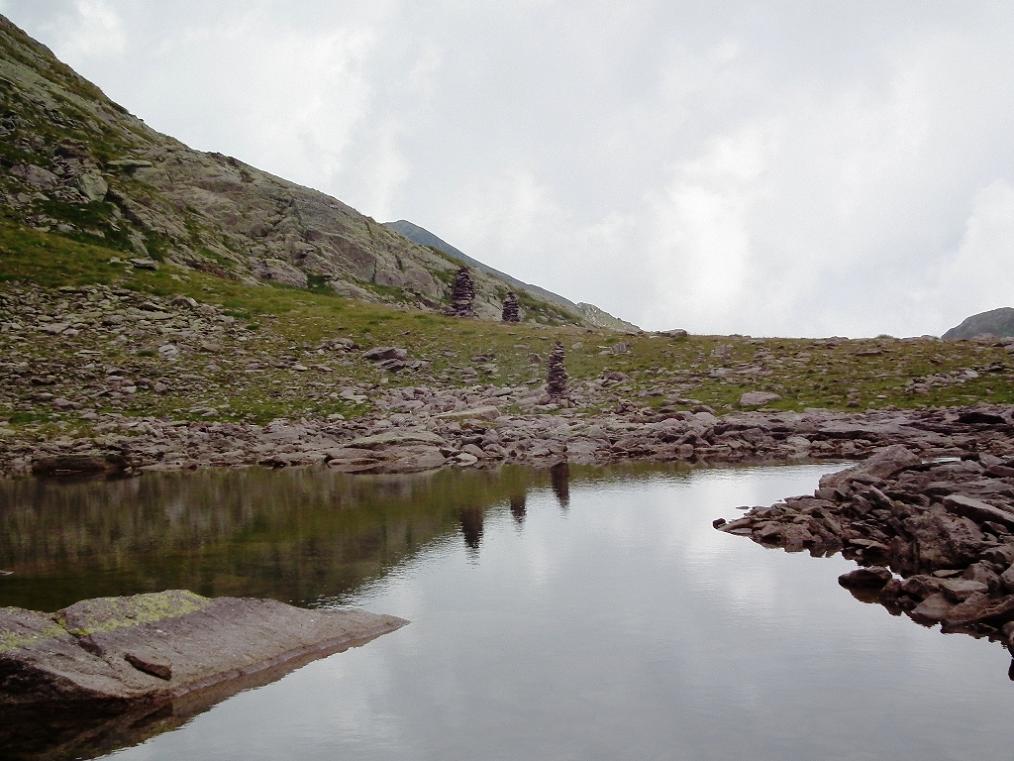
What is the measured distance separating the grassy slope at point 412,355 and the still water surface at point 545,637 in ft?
98.9

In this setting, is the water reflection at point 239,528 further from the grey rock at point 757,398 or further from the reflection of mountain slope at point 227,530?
the grey rock at point 757,398

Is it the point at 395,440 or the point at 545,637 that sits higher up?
the point at 395,440

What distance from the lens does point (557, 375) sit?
2800 inches

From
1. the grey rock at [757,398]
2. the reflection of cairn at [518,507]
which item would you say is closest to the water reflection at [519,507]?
the reflection of cairn at [518,507]

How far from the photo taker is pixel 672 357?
77.7 meters

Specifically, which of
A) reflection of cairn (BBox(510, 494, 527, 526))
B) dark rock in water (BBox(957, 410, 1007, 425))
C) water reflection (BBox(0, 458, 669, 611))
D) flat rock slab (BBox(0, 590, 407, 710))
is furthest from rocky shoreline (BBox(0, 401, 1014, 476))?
flat rock slab (BBox(0, 590, 407, 710))

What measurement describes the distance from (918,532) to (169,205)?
119 meters

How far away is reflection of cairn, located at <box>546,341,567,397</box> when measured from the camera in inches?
2783

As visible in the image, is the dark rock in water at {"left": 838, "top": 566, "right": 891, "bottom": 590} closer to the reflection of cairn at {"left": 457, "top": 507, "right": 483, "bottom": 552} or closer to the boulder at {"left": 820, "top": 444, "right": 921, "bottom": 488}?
the boulder at {"left": 820, "top": 444, "right": 921, "bottom": 488}

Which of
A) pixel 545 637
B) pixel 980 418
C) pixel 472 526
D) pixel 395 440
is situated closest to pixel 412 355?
pixel 395 440

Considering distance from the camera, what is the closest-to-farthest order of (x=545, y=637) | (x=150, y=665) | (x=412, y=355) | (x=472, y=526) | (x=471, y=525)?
(x=150, y=665)
(x=545, y=637)
(x=472, y=526)
(x=471, y=525)
(x=412, y=355)

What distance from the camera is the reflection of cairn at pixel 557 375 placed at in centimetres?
7069

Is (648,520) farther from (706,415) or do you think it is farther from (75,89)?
(75,89)

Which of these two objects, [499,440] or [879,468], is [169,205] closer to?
[499,440]
